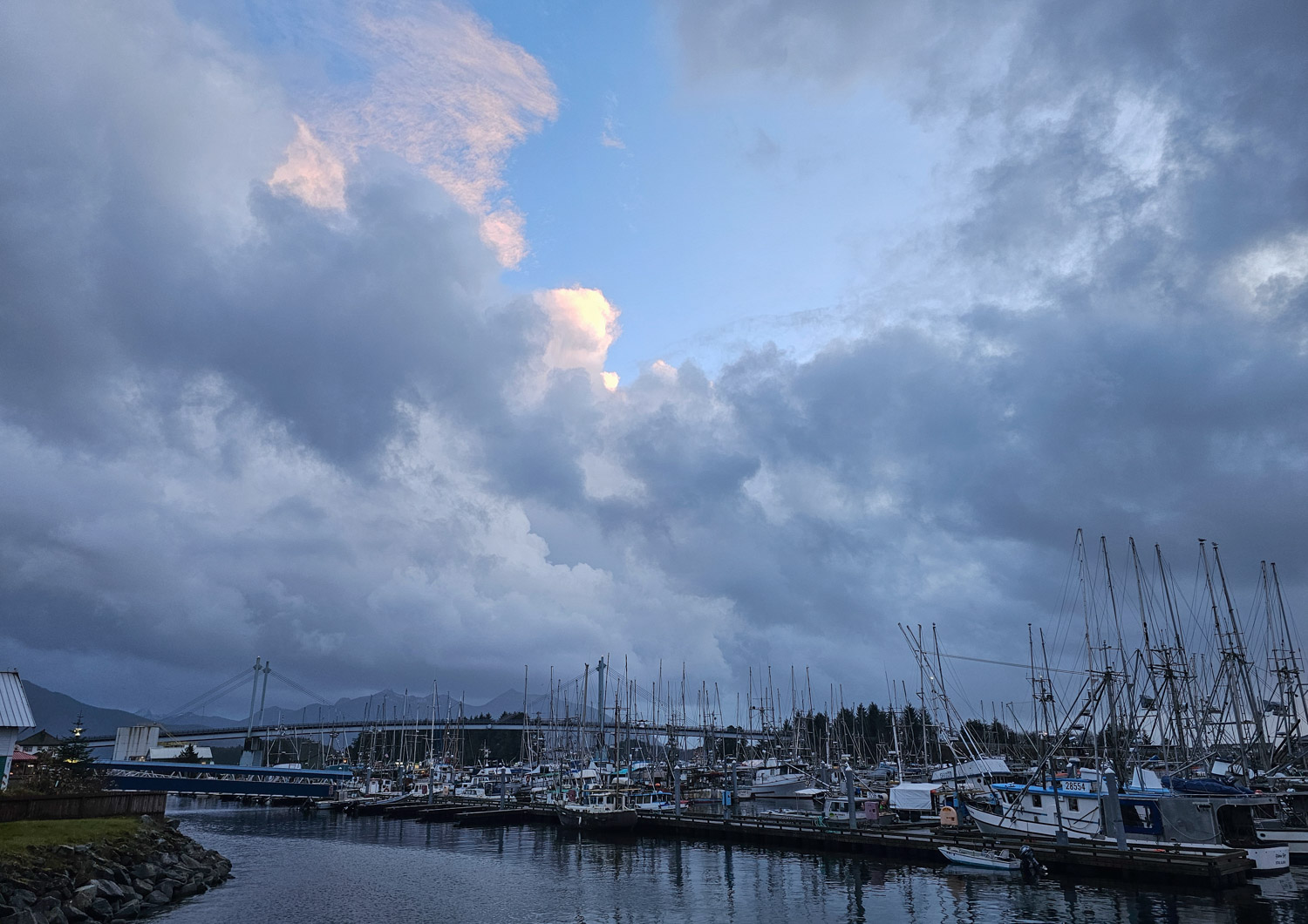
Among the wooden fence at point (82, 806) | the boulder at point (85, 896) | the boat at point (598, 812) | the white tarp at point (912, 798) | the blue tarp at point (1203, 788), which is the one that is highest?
the wooden fence at point (82, 806)

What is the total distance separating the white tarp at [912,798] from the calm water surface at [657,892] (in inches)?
642

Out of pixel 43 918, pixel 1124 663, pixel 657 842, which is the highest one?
pixel 1124 663

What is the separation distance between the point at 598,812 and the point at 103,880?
48.2m

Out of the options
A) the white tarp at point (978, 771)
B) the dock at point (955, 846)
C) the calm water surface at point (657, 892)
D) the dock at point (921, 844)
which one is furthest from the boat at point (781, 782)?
the calm water surface at point (657, 892)

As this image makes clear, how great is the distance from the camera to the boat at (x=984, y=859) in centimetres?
5316

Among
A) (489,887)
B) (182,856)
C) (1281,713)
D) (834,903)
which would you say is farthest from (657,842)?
(1281,713)

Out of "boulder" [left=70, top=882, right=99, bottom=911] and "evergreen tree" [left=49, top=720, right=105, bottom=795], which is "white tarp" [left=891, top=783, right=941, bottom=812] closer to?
"boulder" [left=70, top=882, right=99, bottom=911]

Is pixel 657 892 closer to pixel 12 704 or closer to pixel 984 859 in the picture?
pixel 984 859

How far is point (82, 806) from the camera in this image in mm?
49812

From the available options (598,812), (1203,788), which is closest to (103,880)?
(598,812)

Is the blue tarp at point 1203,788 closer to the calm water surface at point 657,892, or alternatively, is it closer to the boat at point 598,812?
the calm water surface at point 657,892

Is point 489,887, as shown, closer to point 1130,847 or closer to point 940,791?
point 1130,847

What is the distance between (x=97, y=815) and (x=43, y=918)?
20.2 metres

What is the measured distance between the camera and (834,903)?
46719 mm
